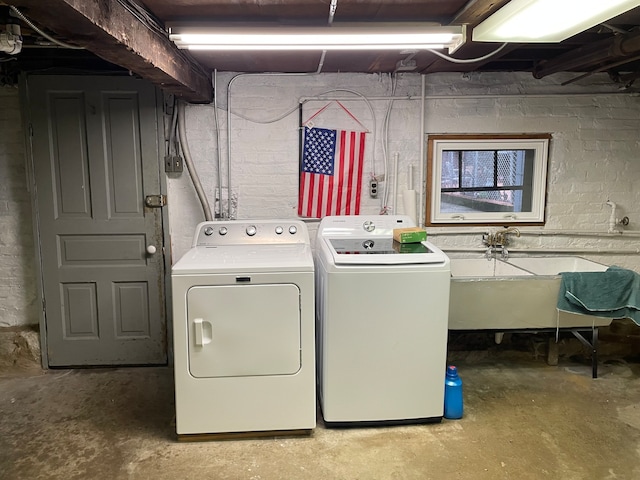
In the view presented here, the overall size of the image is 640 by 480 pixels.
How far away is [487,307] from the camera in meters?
2.99

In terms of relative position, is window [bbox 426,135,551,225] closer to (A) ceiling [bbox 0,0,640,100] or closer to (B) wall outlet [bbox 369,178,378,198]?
(B) wall outlet [bbox 369,178,378,198]

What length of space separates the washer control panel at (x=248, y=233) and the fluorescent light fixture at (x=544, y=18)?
150 cm

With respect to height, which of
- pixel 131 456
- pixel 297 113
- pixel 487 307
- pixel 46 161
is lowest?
pixel 131 456

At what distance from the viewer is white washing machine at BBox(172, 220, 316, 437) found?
234cm

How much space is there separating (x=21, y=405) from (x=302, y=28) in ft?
8.82

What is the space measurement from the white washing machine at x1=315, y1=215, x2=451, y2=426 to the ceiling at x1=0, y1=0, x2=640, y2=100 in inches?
46.1

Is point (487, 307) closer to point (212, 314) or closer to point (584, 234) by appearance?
point (584, 234)

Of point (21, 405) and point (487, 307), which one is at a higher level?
point (487, 307)

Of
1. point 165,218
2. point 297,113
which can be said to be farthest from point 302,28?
point 165,218

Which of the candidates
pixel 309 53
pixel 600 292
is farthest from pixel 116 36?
pixel 600 292

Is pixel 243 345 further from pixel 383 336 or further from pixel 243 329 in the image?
pixel 383 336

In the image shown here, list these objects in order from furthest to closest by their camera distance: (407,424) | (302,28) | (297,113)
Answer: (297,113) < (407,424) < (302,28)

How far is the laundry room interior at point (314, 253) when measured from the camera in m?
2.33

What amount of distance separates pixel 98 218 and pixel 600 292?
131 inches
